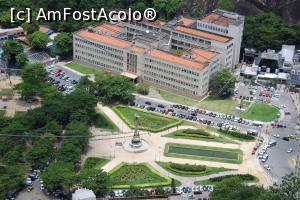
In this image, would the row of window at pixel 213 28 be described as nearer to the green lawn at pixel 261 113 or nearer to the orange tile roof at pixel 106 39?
the orange tile roof at pixel 106 39

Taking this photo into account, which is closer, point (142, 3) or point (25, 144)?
point (25, 144)

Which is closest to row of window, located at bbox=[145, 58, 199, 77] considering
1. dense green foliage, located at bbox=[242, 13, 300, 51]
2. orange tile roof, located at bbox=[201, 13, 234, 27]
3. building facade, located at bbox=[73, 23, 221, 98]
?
building facade, located at bbox=[73, 23, 221, 98]

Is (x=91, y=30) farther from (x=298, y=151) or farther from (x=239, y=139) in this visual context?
(x=298, y=151)

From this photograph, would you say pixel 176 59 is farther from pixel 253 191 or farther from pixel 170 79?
pixel 253 191

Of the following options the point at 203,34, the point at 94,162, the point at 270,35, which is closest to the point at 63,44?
the point at 203,34

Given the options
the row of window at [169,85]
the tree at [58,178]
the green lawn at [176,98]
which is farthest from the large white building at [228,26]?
the tree at [58,178]

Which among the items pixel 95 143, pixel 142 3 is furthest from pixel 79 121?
pixel 142 3
